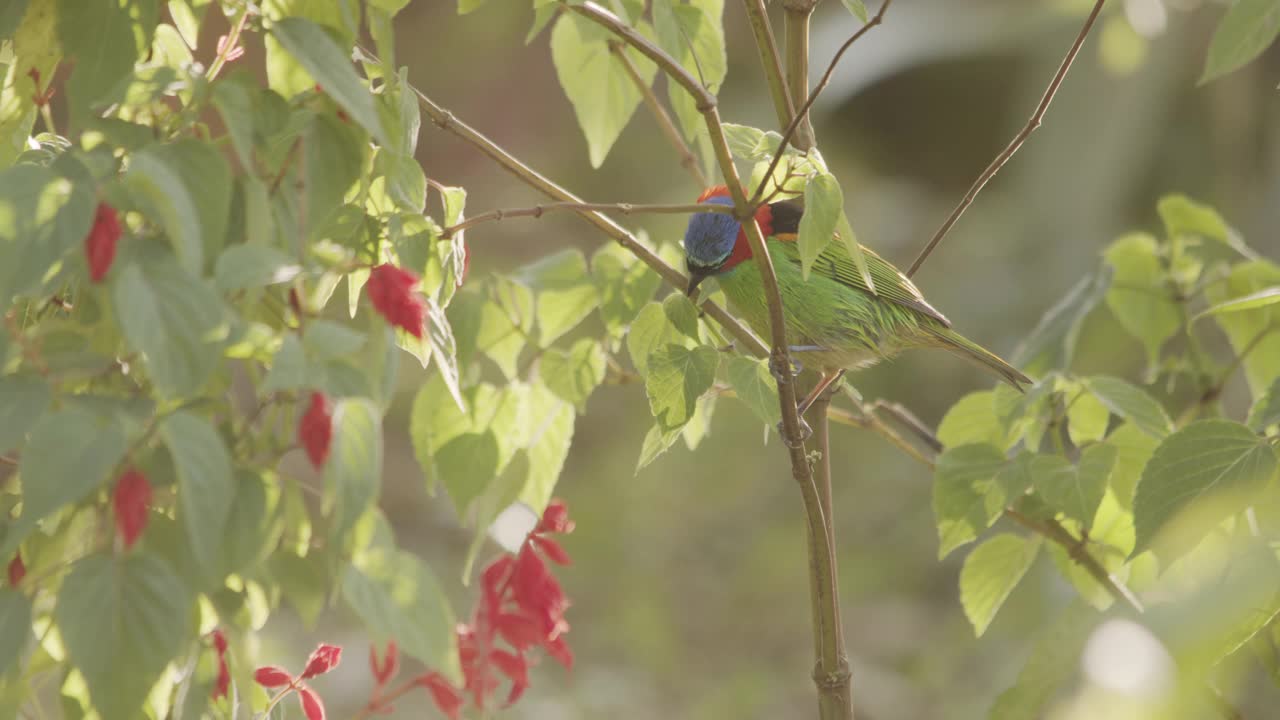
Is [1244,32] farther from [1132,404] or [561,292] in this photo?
[561,292]

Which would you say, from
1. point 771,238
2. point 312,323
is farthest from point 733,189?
point 771,238

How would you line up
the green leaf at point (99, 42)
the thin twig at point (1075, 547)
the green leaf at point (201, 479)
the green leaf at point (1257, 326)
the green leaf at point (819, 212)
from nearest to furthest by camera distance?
→ 1. the green leaf at point (201, 479)
2. the green leaf at point (99, 42)
3. the green leaf at point (819, 212)
4. the thin twig at point (1075, 547)
5. the green leaf at point (1257, 326)

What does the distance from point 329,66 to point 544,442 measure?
0.55 metres

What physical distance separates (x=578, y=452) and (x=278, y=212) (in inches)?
192

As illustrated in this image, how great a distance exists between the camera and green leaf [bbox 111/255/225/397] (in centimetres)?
64

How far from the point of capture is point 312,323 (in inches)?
27.6

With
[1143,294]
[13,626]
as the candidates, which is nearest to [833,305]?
[1143,294]

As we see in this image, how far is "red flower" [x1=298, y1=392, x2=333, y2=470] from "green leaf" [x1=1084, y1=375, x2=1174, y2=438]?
2.71 ft

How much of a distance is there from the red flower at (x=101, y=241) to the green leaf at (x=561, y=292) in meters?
0.55

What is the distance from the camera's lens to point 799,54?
1271 millimetres

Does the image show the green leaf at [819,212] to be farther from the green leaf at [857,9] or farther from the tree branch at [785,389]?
the green leaf at [857,9]

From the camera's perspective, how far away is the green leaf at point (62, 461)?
633mm

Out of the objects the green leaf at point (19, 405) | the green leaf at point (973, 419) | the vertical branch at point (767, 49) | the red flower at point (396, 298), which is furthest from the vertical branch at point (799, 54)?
the green leaf at point (19, 405)

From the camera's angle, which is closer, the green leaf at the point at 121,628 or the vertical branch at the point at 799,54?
the green leaf at the point at 121,628
